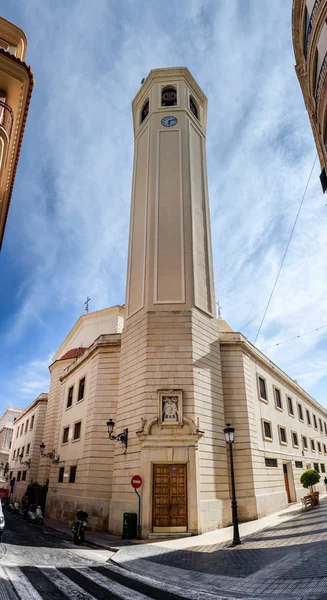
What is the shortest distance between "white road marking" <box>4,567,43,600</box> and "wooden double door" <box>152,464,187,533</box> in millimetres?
6996

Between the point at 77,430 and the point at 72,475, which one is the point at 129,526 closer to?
the point at 72,475

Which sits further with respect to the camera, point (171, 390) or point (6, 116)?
point (171, 390)

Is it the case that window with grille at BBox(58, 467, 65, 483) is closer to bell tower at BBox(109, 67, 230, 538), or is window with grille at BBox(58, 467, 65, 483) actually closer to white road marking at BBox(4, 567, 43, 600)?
bell tower at BBox(109, 67, 230, 538)

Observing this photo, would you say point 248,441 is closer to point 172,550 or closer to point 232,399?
point 232,399

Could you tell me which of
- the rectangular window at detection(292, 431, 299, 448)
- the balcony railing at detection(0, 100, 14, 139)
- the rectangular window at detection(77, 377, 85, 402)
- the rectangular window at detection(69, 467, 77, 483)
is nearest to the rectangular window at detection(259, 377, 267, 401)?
the rectangular window at detection(292, 431, 299, 448)

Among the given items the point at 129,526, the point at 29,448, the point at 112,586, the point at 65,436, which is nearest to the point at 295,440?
the point at 65,436

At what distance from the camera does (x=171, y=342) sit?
17.2 m

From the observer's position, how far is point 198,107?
2672 cm

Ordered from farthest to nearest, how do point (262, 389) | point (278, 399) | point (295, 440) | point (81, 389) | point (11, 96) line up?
point (295, 440) < point (278, 399) < point (81, 389) < point (262, 389) < point (11, 96)

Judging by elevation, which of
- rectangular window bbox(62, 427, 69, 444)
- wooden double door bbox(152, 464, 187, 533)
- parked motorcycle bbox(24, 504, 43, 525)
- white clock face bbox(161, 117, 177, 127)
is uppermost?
white clock face bbox(161, 117, 177, 127)

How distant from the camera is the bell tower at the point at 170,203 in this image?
19.2 m

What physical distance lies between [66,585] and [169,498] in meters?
7.97

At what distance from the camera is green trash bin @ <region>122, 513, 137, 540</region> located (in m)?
13.8

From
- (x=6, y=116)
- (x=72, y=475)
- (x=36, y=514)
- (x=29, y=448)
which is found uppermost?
(x=6, y=116)
